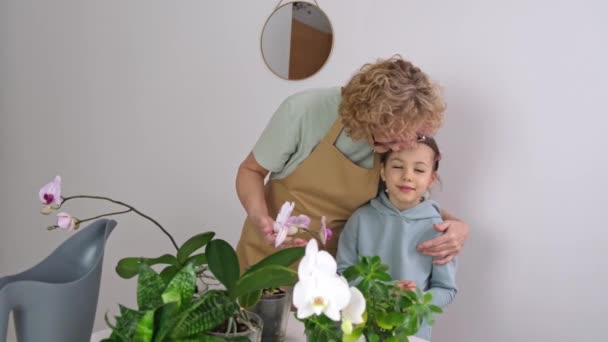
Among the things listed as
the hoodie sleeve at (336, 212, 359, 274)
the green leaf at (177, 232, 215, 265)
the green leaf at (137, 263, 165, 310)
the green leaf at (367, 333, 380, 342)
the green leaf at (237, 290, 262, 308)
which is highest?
the green leaf at (137, 263, 165, 310)

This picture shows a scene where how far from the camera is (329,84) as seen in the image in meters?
2.13

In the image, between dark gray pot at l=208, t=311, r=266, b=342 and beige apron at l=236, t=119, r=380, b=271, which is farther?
beige apron at l=236, t=119, r=380, b=271

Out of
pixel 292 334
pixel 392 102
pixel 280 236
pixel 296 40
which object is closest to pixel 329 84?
pixel 296 40

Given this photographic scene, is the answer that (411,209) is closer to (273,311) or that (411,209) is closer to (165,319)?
(273,311)

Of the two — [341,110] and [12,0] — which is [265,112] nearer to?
[341,110]

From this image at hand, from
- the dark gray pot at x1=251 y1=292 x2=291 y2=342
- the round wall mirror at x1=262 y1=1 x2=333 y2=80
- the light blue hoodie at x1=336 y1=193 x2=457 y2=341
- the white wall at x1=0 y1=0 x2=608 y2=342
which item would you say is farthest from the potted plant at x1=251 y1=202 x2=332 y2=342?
the round wall mirror at x1=262 y1=1 x2=333 y2=80

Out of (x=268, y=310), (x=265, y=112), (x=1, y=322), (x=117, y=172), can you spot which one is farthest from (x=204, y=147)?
(x=1, y=322)

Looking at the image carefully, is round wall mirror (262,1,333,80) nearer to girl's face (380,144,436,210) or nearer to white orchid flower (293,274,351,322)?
girl's face (380,144,436,210)

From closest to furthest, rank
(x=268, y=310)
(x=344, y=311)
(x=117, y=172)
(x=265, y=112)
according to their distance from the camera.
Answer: (x=344, y=311) < (x=268, y=310) < (x=265, y=112) < (x=117, y=172)

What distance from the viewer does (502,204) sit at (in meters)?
1.85

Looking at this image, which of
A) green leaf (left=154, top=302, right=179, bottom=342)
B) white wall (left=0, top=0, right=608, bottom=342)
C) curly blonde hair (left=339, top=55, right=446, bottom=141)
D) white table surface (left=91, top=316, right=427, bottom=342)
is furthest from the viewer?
white wall (left=0, top=0, right=608, bottom=342)

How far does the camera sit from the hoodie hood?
173 cm

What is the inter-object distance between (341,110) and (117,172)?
53.9 inches

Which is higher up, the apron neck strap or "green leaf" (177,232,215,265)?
the apron neck strap
